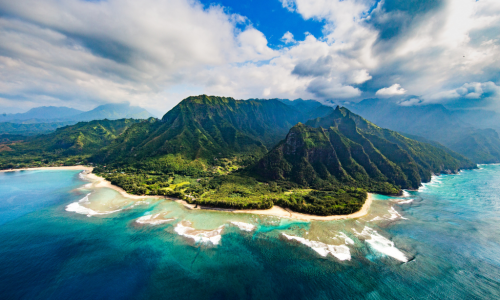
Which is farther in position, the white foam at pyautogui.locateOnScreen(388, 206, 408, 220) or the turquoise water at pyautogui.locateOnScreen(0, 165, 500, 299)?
the white foam at pyautogui.locateOnScreen(388, 206, 408, 220)

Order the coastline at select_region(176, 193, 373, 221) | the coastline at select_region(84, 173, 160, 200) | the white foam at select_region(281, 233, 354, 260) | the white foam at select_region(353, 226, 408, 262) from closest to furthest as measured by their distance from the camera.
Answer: the white foam at select_region(281, 233, 354, 260) → the white foam at select_region(353, 226, 408, 262) → the coastline at select_region(176, 193, 373, 221) → the coastline at select_region(84, 173, 160, 200)

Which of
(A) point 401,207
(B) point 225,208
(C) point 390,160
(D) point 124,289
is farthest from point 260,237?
(C) point 390,160

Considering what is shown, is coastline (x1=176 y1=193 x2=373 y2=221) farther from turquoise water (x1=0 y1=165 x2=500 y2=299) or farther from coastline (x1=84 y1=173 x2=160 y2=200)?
coastline (x1=84 y1=173 x2=160 y2=200)

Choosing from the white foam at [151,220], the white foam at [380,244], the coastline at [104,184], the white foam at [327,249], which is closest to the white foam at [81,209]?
the coastline at [104,184]

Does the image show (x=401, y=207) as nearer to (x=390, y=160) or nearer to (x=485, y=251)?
(x=485, y=251)

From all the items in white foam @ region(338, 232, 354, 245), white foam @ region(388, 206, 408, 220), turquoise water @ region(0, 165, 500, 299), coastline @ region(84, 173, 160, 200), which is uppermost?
coastline @ region(84, 173, 160, 200)

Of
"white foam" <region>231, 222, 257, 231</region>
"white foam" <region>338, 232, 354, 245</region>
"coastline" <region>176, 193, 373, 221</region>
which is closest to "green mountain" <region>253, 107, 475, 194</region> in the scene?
"coastline" <region>176, 193, 373, 221</region>

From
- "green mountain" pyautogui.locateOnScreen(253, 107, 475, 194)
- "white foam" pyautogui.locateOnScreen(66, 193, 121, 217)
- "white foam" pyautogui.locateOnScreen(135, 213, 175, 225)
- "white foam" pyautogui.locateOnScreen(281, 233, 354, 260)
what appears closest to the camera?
"white foam" pyautogui.locateOnScreen(281, 233, 354, 260)

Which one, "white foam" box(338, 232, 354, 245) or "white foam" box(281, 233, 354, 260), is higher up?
"white foam" box(338, 232, 354, 245)
